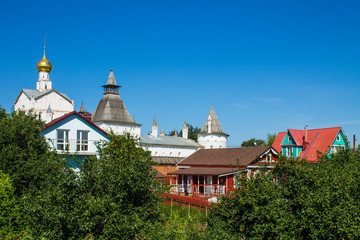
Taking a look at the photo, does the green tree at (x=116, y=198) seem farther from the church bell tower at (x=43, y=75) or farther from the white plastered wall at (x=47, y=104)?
the church bell tower at (x=43, y=75)

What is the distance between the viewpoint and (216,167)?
4222 centimetres

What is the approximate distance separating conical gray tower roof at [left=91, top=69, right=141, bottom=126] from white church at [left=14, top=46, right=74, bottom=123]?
8.59 m

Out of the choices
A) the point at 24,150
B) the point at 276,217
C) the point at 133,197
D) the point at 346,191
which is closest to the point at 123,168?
the point at 133,197

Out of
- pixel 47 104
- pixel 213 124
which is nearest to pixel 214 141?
pixel 213 124

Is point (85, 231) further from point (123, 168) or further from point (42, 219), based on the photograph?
point (123, 168)

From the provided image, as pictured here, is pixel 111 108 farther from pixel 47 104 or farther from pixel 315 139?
pixel 315 139

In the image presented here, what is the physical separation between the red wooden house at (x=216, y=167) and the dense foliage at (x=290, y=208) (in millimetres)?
21750

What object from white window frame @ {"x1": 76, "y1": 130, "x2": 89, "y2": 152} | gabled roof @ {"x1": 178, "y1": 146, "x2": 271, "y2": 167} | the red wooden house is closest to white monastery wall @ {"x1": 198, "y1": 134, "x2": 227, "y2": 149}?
gabled roof @ {"x1": 178, "y1": 146, "x2": 271, "y2": 167}

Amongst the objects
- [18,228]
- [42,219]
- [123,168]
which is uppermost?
[123,168]

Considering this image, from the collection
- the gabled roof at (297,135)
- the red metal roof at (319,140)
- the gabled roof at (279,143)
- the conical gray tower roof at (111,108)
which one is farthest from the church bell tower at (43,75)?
the red metal roof at (319,140)

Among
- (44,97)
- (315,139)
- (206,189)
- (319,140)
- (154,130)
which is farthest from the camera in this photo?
(154,130)

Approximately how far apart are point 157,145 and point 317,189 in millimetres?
51036

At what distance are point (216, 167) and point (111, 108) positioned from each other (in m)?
23.7

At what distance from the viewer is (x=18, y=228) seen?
15789mm
